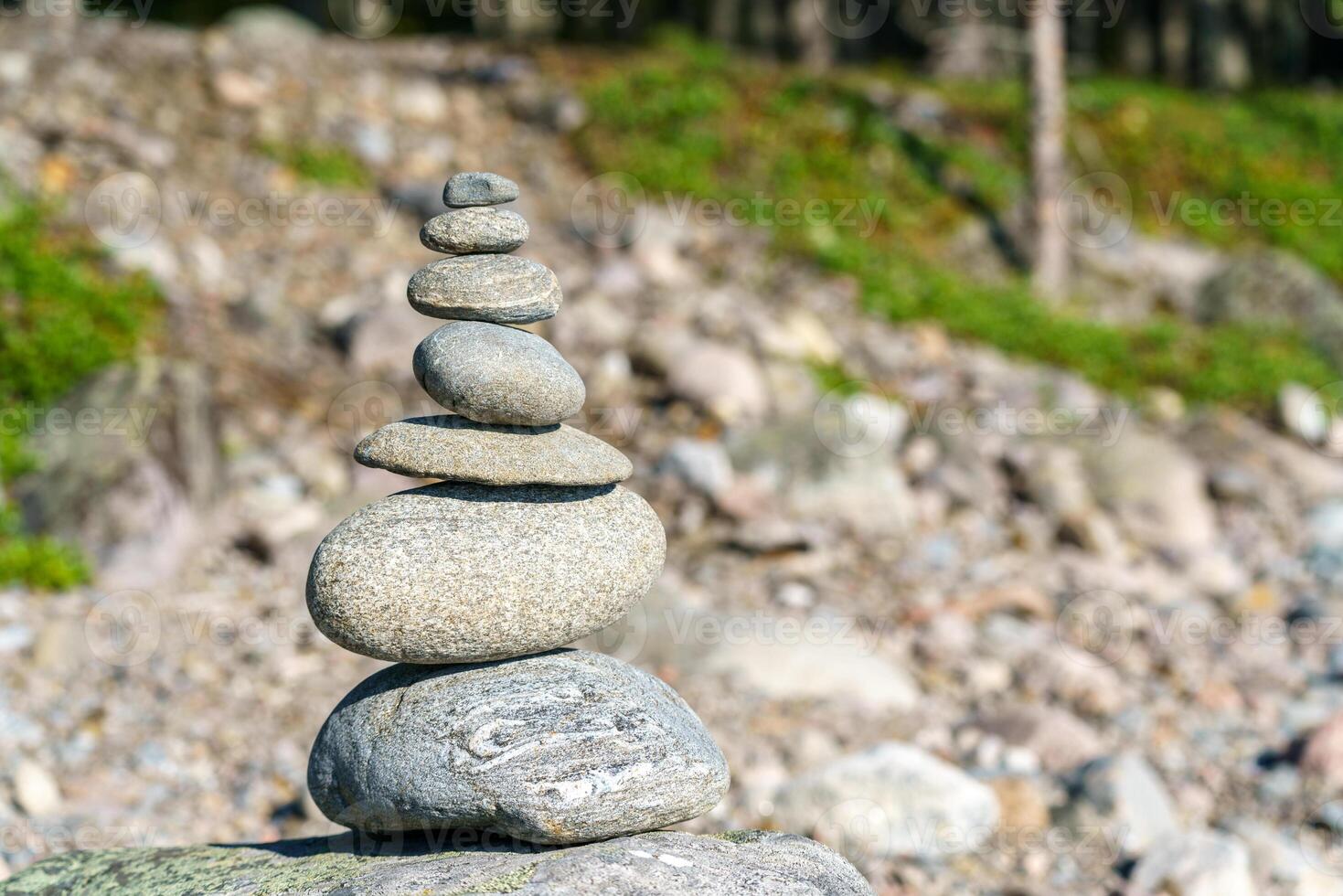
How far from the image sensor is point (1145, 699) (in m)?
8.48

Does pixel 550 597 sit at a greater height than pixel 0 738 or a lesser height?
greater

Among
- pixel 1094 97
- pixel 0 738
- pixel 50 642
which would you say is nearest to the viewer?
pixel 0 738

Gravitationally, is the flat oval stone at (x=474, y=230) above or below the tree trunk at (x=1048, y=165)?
above

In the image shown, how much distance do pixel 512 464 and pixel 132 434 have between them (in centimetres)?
535

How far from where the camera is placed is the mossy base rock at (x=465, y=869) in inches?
158

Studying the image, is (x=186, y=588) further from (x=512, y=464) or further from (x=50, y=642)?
(x=512, y=464)

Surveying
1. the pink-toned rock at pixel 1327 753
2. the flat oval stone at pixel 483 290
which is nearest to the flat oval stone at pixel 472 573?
the flat oval stone at pixel 483 290

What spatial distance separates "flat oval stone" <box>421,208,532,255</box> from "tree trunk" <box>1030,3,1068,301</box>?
10.4m

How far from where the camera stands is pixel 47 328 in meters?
9.72

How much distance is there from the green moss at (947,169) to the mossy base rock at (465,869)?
24.3ft

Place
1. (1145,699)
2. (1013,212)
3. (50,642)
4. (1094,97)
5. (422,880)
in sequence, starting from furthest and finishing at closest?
(1094,97) < (1013,212) < (1145,699) < (50,642) < (422,880)

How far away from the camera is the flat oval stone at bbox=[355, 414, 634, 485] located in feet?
14.8

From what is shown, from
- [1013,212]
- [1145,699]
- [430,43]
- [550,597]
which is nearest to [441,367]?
[550,597]

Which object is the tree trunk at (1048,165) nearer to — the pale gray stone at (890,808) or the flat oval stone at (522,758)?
the pale gray stone at (890,808)
